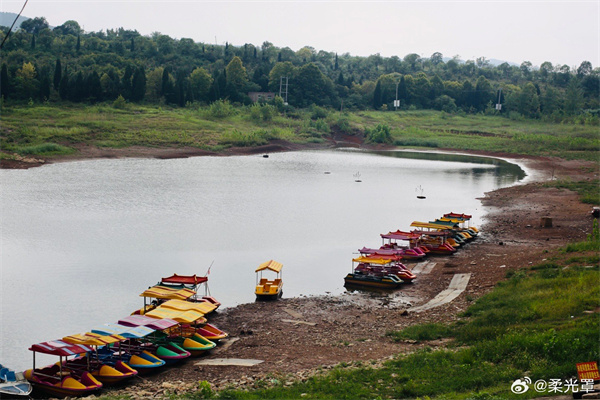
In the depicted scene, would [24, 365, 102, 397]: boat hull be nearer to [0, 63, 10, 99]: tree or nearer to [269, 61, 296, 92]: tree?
[0, 63, 10, 99]: tree

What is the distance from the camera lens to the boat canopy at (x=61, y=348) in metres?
17.5

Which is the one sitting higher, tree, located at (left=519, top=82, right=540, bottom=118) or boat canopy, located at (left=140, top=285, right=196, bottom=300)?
tree, located at (left=519, top=82, right=540, bottom=118)

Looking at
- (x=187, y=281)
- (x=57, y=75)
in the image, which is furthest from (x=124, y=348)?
(x=57, y=75)

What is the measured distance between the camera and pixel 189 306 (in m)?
23.0

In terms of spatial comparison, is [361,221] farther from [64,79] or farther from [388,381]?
[64,79]

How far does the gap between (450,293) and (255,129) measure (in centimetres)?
8008

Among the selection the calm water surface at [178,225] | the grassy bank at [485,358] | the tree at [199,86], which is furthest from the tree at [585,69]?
the grassy bank at [485,358]

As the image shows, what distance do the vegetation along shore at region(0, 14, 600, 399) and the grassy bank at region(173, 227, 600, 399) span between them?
0.06m

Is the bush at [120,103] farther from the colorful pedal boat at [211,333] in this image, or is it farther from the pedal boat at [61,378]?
the pedal boat at [61,378]

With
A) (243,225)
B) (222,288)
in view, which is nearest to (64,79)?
(243,225)

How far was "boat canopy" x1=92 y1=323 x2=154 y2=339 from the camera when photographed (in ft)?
62.7

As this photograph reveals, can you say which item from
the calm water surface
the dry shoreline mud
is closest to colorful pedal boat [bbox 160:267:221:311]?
the calm water surface

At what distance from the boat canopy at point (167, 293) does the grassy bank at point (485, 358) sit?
8.22 meters

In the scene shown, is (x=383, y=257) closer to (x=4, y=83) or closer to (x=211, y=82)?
(x=4, y=83)
